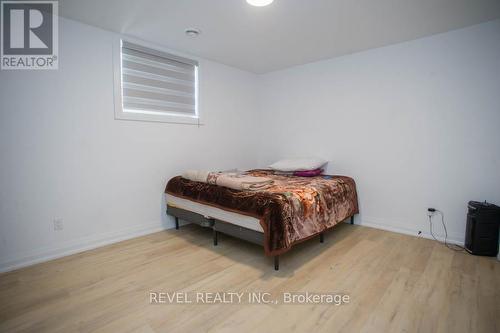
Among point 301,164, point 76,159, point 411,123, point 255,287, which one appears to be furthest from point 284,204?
point 76,159

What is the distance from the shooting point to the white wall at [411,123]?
8.55ft

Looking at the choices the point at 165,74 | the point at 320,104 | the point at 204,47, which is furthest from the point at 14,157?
the point at 320,104

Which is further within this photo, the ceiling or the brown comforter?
the ceiling

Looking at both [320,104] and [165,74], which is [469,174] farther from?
[165,74]

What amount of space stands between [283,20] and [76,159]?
2.52 m

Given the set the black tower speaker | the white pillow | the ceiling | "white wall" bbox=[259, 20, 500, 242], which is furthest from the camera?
the white pillow

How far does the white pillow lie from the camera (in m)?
3.49

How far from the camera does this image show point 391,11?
2.33 meters

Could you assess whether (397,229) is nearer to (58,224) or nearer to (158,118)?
(158,118)

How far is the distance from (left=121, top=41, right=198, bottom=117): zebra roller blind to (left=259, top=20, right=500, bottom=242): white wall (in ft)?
5.56

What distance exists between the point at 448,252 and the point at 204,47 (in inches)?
142

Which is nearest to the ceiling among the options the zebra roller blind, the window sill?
the zebra roller blind

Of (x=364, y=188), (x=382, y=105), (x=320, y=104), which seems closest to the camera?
(x=382, y=105)

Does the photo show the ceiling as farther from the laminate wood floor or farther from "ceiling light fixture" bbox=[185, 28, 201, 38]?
the laminate wood floor
